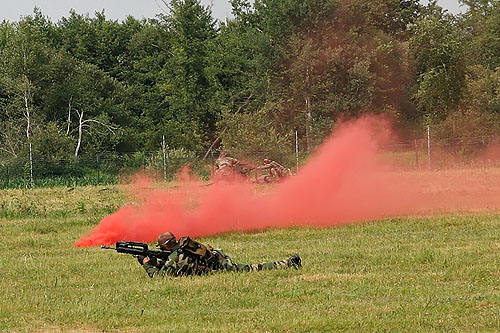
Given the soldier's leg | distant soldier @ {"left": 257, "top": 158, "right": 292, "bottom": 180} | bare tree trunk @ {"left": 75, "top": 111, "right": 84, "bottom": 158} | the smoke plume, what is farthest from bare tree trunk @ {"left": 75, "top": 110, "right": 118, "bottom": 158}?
the soldier's leg

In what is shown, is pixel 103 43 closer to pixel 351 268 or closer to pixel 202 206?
pixel 202 206

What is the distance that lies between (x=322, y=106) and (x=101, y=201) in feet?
117

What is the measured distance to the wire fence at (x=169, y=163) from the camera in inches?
1838

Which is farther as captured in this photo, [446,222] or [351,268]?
[446,222]

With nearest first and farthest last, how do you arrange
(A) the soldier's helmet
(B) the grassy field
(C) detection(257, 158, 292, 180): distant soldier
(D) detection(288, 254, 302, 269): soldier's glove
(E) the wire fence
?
(B) the grassy field → (A) the soldier's helmet → (D) detection(288, 254, 302, 269): soldier's glove → (C) detection(257, 158, 292, 180): distant soldier → (E) the wire fence

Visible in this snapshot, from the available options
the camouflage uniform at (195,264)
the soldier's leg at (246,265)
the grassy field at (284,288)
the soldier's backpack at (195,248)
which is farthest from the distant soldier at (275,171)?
the soldier's backpack at (195,248)

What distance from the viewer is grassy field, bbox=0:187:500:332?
11.8 meters

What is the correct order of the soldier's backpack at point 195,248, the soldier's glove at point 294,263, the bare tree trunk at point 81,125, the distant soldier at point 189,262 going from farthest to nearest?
the bare tree trunk at point 81,125, the soldier's glove at point 294,263, the distant soldier at point 189,262, the soldier's backpack at point 195,248

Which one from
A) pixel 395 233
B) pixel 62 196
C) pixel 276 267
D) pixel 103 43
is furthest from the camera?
pixel 103 43

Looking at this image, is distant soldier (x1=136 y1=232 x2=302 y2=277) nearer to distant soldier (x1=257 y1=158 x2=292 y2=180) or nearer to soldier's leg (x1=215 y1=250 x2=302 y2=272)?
soldier's leg (x1=215 y1=250 x2=302 y2=272)

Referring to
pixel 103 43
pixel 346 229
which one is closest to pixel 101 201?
pixel 346 229

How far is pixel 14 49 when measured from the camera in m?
66.2

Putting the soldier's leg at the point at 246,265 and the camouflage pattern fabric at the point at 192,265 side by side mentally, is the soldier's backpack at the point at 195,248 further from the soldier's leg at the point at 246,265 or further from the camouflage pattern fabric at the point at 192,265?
the soldier's leg at the point at 246,265

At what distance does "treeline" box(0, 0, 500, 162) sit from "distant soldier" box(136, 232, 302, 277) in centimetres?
3557
